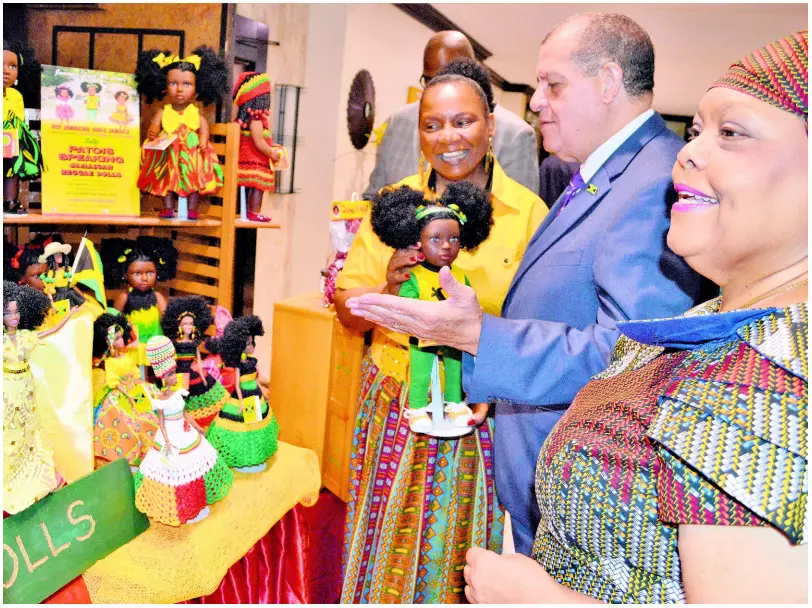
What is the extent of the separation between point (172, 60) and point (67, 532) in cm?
156

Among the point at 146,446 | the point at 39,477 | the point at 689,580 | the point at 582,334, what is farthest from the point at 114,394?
the point at 689,580

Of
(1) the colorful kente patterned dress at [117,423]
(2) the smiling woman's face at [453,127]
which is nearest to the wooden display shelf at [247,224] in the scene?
(1) the colorful kente patterned dress at [117,423]

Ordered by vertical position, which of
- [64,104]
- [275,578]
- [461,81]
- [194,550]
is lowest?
[275,578]

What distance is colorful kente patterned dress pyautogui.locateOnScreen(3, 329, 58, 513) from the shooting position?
130cm

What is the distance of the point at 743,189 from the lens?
75cm

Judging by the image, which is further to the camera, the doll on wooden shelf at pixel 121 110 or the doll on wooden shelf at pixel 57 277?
the doll on wooden shelf at pixel 121 110

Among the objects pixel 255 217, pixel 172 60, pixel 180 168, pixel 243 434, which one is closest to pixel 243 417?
pixel 243 434

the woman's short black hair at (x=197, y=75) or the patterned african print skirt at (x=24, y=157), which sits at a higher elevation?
the woman's short black hair at (x=197, y=75)

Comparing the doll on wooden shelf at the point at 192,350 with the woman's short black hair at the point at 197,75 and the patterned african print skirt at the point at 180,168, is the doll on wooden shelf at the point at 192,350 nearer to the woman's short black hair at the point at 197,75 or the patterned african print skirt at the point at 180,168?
the patterned african print skirt at the point at 180,168

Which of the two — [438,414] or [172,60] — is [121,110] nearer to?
[172,60]

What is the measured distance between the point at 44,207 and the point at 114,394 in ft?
2.15

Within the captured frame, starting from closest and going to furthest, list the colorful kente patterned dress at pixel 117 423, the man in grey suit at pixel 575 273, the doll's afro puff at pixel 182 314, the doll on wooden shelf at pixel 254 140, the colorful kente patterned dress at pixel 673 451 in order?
the colorful kente patterned dress at pixel 673 451
the man in grey suit at pixel 575 273
the colorful kente patterned dress at pixel 117 423
the doll's afro puff at pixel 182 314
the doll on wooden shelf at pixel 254 140

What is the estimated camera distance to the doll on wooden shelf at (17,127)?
1.83 m

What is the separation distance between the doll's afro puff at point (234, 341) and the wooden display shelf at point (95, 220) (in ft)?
1.67
